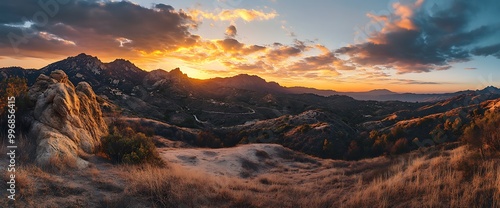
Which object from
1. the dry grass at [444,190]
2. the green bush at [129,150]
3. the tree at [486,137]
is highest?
the tree at [486,137]

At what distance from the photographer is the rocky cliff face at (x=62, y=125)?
1083cm

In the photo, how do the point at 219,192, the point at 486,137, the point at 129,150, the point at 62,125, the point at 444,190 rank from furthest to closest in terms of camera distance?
the point at 129,150 < the point at 62,125 < the point at 486,137 < the point at 219,192 < the point at 444,190

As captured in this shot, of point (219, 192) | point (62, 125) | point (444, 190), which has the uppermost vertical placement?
point (62, 125)

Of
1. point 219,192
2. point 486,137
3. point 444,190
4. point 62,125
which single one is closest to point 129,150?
point 62,125

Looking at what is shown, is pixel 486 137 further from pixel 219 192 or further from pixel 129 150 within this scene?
pixel 129 150

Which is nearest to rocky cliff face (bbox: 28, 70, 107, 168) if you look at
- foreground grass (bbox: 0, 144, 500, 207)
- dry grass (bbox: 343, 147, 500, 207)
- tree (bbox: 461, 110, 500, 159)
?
foreground grass (bbox: 0, 144, 500, 207)

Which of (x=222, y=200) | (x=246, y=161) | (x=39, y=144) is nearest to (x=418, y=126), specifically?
(x=246, y=161)

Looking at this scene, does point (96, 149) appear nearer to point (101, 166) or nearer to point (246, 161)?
point (101, 166)

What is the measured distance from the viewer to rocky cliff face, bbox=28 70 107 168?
426 inches

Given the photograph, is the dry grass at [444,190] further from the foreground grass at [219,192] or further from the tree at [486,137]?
the tree at [486,137]

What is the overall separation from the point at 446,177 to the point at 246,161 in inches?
928

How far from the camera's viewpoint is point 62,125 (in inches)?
549

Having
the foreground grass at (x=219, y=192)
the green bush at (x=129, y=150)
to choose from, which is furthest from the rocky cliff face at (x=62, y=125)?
the foreground grass at (x=219, y=192)

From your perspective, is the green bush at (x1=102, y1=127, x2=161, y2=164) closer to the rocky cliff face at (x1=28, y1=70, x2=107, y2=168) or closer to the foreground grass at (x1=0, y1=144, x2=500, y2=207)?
the rocky cliff face at (x1=28, y1=70, x2=107, y2=168)
